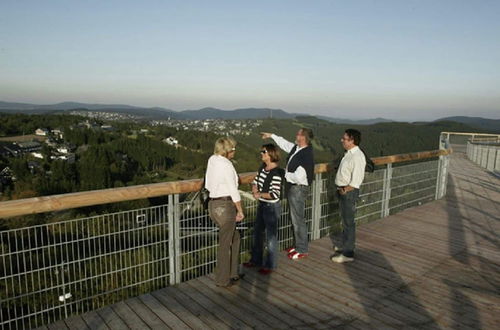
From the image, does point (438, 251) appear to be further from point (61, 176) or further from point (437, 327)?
point (61, 176)

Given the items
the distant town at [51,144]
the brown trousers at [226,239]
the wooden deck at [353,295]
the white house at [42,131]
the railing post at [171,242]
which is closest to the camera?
the wooden deck at [353,295]

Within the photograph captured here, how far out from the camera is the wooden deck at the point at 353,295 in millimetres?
3066

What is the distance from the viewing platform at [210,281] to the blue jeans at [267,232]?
0.15m

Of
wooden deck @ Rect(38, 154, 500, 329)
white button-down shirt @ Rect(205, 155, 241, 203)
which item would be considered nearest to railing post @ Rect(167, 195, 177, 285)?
wooden deck @ Rect(38, 154, 500, 329)

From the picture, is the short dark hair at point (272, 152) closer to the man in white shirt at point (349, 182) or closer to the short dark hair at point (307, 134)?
the short dark hair at point (307, 134)

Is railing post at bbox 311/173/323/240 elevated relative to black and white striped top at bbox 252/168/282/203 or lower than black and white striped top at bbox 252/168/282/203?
lower

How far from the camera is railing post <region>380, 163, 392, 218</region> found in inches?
254

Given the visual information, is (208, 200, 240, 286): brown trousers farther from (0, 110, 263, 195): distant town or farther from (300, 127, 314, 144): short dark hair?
(0, 110, 263, 195): distant town

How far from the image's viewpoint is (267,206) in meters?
4.02

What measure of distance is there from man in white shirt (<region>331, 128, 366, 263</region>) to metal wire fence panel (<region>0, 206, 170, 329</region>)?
2168mm

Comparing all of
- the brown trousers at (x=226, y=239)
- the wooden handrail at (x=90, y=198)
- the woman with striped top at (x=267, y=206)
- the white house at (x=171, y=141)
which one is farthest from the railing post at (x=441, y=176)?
the white house at (x=171, y=141)

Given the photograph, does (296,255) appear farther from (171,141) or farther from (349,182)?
(171,141)

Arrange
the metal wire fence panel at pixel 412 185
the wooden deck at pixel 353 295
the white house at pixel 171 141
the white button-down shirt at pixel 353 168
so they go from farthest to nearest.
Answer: the white house at pixel 171 141 < the metal wire fence panel at pixel 412 185 < the white button-down shirt at pixel 353 168 < the wooden deck at pixel 353 295

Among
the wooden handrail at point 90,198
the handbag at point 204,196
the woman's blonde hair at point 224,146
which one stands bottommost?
the handbag at point 204,196
